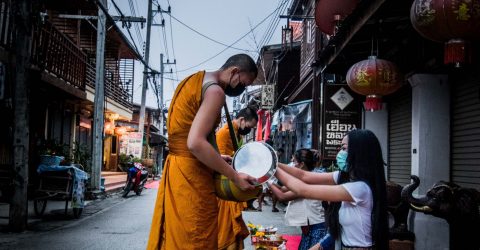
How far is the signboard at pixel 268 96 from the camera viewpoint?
85.1ft

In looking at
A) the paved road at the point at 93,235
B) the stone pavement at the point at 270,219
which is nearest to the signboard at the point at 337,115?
the stone pavement at the point at 270,219

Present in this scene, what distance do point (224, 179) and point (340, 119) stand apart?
922 cm

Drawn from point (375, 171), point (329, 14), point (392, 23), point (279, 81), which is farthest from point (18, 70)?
point (279, 81)

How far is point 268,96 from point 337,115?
46.5 feet

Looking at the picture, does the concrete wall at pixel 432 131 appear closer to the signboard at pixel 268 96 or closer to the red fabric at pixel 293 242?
the red fabric at pixel 293 242

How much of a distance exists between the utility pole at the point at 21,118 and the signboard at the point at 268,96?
17.4 m

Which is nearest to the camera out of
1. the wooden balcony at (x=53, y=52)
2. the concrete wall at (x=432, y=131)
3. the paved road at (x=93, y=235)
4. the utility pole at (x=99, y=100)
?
the paved road at (x=93, y=235)

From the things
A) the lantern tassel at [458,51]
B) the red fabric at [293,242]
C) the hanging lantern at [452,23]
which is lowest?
the red fabric at [293,242]

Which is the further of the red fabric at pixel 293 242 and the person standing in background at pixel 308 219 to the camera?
the red fabric at pixel 293 242

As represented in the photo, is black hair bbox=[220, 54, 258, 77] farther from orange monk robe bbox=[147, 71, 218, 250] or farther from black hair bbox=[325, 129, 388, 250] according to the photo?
black hair bbox=[325, 129, 388, 250]

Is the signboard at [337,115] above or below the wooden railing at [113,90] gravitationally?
below

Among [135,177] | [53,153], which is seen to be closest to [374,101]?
[53,153]

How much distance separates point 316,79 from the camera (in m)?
15.1

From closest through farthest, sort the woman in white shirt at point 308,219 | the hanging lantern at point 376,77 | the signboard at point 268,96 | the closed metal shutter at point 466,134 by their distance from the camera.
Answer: the woman in white shirt at point 308,219 → the closed metal shutter at point 466,134 → the hanging lantern at point 376,77 → the signboard at point 268,96
